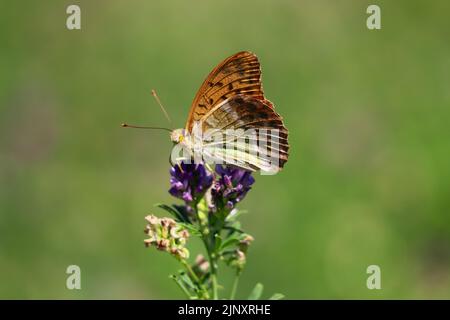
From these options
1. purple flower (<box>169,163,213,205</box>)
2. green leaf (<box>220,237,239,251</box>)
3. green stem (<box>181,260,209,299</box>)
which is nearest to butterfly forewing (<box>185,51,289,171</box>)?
purple flower (<box>169,163,213,205</box>)

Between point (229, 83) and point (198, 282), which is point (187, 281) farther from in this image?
point (229, 83)

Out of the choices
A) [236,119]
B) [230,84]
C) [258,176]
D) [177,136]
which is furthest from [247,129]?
[258,176]

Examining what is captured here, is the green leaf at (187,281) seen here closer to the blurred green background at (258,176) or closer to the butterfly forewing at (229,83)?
the butterfly forewing at (229,83)

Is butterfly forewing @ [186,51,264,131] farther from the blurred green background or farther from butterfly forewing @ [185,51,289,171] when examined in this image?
the blurred green background

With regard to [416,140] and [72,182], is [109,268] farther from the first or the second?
[416,140]

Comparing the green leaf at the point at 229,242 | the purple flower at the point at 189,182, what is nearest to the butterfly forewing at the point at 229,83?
the purple flower at the point at 189,182

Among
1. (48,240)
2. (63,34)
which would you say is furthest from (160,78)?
(48,240)
